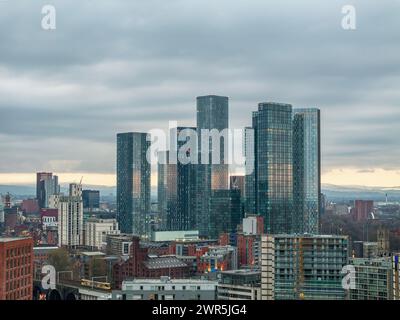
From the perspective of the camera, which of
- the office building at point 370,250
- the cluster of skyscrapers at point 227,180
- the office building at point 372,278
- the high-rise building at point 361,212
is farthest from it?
the office building at point 370,250

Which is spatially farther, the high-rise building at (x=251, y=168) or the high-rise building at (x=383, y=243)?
the high-rise building at (x=383, y=243)

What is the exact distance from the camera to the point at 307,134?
4.97 metres

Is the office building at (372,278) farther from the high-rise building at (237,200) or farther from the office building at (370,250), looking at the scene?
the high-rise building at (237,200)

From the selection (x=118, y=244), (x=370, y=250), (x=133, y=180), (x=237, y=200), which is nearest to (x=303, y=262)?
(x=370, y=250)

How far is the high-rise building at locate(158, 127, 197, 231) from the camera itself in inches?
175

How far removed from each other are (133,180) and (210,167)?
0.69 metres

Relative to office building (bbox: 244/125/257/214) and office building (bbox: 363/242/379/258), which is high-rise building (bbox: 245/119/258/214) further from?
office building (bbox: 363/242/379/258)

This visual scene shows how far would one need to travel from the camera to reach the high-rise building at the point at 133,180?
413cm

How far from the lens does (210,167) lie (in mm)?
5000

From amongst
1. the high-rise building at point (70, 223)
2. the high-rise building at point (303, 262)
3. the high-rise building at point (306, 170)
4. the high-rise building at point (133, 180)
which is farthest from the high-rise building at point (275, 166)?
the high-rise building at point (70, 223)

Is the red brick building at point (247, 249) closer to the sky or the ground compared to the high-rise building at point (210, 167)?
closer to the ground

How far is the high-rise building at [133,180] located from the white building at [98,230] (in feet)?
0.36

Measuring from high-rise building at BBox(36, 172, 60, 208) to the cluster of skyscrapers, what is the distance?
46 cm

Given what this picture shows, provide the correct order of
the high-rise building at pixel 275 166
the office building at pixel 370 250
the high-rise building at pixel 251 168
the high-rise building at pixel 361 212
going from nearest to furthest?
the high-rise building at pixel 361 212 < the high-rise building at pixel 251 168 < the office building at pixel 370 250 < the high-rise building at pixel 275 166
